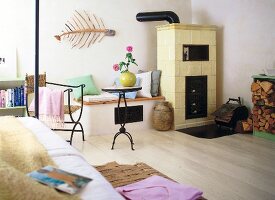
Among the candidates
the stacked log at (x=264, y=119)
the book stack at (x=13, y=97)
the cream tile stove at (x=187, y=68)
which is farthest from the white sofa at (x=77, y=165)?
the stacked log at (x=264, y=119)

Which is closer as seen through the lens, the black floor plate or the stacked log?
the stacked log

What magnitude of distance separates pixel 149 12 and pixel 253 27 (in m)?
1.68

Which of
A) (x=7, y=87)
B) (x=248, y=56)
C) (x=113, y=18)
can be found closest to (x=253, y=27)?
(x=248, y=56)

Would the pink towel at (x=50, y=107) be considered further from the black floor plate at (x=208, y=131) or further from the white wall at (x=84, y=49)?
the black floor plate at (x=208, y=131)

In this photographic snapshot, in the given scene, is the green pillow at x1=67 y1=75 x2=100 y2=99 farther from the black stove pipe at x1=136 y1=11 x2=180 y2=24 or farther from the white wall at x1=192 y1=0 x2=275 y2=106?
the white wall at x1=192 y1=0 x2=275 y2=106

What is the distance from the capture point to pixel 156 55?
553 centimetres

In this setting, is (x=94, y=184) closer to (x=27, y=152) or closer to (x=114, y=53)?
(x=27, y=152)

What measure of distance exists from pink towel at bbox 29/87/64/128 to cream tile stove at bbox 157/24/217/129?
1.84m

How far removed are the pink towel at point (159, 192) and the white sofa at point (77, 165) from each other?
1.34 feet

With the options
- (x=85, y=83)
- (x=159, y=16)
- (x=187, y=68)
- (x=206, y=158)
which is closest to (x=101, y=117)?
(x=85, y=83)

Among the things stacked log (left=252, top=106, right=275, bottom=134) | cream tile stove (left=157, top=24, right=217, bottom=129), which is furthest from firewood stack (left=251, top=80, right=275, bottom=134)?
cream tile stove (left=157, top=24, right=217, bottom=129)

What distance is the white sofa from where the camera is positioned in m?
1.14

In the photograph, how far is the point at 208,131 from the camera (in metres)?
4.74

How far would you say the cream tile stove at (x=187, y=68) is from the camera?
15.8 feet
